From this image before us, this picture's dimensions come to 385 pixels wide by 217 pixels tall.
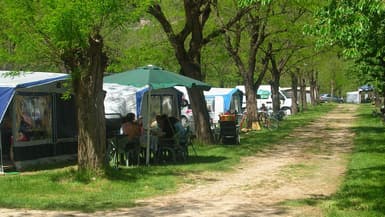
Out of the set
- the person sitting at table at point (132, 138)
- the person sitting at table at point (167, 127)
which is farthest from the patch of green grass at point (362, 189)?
the person sitting at table at point (132, 138)

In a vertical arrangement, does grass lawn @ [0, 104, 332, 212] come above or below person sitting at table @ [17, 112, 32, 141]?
below

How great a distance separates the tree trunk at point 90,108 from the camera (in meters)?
11.6

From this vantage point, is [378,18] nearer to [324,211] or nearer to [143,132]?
[324,211]

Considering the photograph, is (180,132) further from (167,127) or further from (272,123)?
(272,123)

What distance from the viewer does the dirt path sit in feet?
29.0

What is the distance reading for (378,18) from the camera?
8.32 meters

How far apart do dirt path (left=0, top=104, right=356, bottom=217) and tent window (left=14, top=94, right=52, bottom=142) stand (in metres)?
4.59

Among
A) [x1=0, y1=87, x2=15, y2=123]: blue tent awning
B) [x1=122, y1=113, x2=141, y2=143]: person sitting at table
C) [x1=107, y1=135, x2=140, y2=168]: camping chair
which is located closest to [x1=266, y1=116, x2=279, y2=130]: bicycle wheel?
[x1=122, y1=113, x2=141, y2=143]: person sitting at table

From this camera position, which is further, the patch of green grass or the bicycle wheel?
the bicycle wheel

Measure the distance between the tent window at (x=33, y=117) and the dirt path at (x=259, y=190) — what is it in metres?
4.59

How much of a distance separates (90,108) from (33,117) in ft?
12.3

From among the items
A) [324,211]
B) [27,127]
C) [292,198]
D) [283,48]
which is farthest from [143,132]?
[283,48]

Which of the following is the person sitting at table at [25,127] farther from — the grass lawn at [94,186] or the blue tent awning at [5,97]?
the grass lawn at [94,186]

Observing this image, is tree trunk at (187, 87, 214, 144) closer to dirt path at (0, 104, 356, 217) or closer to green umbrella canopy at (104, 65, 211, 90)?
dirt path at (0, 104, 356, 217)
